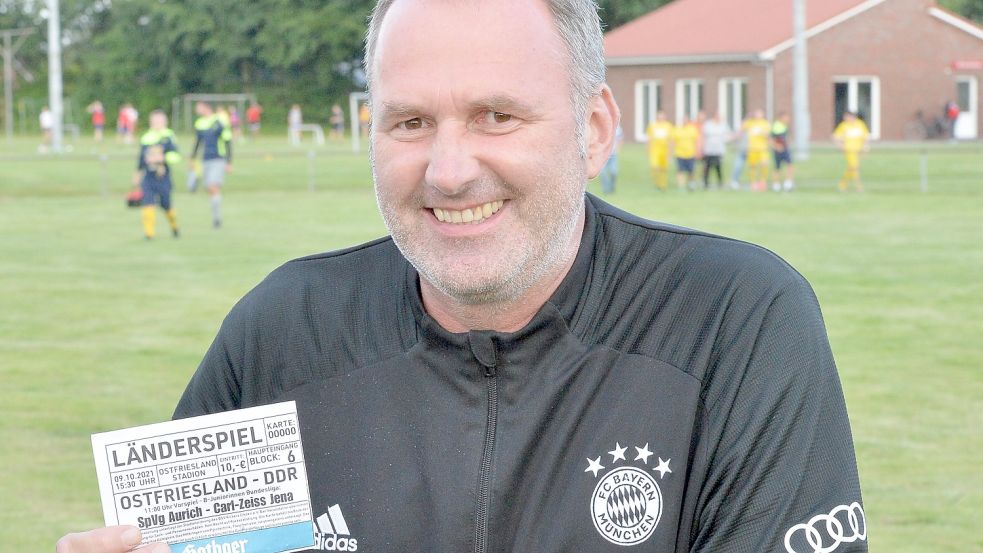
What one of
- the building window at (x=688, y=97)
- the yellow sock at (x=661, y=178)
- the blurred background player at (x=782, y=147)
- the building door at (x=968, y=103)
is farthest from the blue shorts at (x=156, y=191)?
the building door at (x=968, y=103)

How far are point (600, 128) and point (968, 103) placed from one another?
207ft

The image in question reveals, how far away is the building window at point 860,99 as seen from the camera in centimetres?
6184

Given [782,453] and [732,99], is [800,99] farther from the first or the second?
[782,453]

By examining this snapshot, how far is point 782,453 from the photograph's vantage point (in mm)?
2410

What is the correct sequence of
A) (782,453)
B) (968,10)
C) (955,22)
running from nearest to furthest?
(782,453) → (955,22) → (968,10)

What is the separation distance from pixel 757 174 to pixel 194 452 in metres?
35.4

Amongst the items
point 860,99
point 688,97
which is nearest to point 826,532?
point 860,99

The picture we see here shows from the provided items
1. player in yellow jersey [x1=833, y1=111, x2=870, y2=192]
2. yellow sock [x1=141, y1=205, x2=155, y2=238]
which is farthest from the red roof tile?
yellow sock [x1=141, y1=205, x2=155, y2=238]

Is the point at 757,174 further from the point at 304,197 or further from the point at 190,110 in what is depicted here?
the point at 190,110

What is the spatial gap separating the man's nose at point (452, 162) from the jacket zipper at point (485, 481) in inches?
15.2

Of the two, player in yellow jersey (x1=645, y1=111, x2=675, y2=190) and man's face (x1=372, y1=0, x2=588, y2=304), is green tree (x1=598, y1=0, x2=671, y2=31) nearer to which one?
player in yellow jersey (x1=645, y1=111, x2=675, y2=190)

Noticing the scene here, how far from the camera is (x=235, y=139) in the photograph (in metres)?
74.6

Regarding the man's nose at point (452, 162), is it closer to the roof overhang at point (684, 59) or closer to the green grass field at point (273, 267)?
the green grass field at point (273, 267)

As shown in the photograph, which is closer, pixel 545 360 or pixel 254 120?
pixel 545 360
